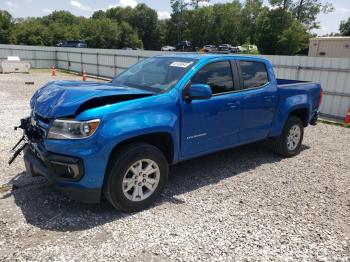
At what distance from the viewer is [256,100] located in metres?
5.19

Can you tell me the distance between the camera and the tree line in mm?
45938

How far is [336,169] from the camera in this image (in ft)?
18.9

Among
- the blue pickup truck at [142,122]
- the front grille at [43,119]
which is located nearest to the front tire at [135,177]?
the blue pickup truck at [142,122]

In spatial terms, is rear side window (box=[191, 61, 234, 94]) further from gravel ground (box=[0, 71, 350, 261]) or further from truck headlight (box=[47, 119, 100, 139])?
truck headlight (box=[47, 119, 100, 139])

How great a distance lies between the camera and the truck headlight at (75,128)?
3391 millimetres

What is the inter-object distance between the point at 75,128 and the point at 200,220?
1769 millimetres

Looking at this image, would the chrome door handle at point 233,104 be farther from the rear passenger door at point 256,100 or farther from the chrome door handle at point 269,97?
the chrome door handle at point 269,97

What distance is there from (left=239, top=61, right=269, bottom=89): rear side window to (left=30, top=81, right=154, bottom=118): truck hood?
1818mm

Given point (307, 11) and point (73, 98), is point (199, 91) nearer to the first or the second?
point (73, 98)

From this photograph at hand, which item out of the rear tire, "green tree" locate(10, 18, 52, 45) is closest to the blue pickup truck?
the rear tire

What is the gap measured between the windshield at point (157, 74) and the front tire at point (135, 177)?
2.96 feet

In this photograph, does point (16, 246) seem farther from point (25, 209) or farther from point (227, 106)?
point (227, 106)

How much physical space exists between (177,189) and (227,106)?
1.39 metres

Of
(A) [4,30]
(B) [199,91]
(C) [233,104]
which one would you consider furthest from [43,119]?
(A) [4,30]
